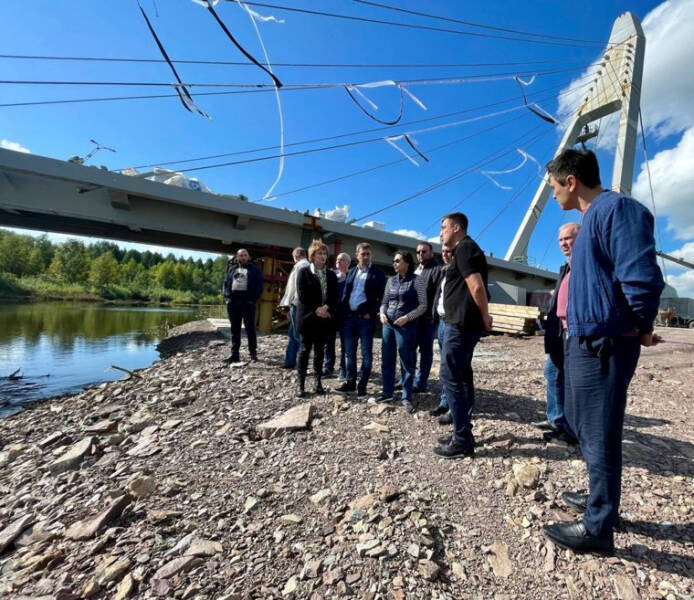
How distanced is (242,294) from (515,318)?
8662 millimetres

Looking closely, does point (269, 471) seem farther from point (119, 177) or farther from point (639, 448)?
point (119, 177)

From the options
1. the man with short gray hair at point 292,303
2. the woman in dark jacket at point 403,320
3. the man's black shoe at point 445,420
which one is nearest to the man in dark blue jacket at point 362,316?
the woman in dark jacket at point 403,320

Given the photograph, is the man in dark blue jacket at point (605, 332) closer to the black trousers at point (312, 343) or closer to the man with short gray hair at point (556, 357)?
the man with short gray hair at point (556, 357)

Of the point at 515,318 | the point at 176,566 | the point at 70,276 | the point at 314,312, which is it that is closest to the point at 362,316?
the point at 314,312

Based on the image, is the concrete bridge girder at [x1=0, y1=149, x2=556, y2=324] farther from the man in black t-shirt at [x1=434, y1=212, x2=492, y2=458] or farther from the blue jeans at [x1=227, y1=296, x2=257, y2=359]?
the man in black t-shirt at [x1=434, y1=212, x2=492, y2=458]

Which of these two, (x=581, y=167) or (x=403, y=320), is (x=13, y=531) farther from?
(x=581, y=167)

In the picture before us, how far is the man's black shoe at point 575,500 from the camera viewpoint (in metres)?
1.73

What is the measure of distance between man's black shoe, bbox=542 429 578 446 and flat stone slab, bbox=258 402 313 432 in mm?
1937

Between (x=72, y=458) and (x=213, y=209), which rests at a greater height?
(x=213, y=209)

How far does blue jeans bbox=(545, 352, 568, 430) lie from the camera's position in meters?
2.63

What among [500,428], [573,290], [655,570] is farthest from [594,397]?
[500,428]

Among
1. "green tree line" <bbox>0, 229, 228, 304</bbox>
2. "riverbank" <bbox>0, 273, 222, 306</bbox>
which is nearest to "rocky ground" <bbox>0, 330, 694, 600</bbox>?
"riverbank" <bbox>0, 273, 222, 306</bbox>

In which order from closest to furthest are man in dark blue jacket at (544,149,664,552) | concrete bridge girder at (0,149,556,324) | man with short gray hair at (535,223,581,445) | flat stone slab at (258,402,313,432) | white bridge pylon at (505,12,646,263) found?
man in dark blue jacket at (544,149,664,552)
man with short gray hair at (535,223,581,445)
flat stone slab at (258,402,313,432)
concrete bridge girder at (0,149,556,324)
white bridge pylon at (505,12,646,263)

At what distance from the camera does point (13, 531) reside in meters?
1.95
